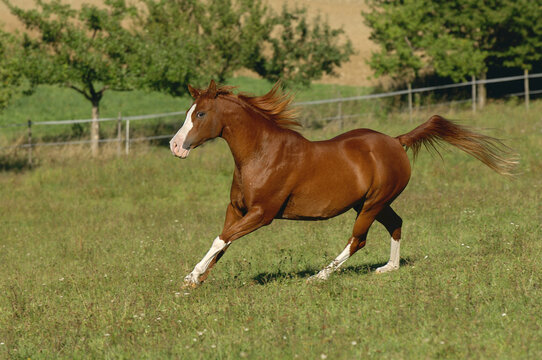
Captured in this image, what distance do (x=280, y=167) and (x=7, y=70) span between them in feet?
49.6

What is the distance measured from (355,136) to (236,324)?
305 cm

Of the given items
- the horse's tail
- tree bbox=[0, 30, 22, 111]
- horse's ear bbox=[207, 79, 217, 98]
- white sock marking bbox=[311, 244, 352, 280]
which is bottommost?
white sock marking bbox=[311, 244, 352, 280]

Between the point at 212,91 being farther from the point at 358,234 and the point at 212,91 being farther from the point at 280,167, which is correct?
the point at 358,234

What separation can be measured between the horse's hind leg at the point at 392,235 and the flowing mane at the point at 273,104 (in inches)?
67.5

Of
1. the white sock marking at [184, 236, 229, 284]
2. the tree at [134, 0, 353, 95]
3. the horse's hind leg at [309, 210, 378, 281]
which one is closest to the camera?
the white sock marking at [184, 236, 229, 284]

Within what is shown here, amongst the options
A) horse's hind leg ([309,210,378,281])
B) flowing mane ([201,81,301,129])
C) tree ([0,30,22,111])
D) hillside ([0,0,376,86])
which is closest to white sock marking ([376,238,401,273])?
horse's hind leg ([309,210,378,281])

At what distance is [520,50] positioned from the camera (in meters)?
28.2

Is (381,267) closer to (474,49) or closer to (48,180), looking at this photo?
(48,180)

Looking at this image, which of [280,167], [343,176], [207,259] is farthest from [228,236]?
[343,176]

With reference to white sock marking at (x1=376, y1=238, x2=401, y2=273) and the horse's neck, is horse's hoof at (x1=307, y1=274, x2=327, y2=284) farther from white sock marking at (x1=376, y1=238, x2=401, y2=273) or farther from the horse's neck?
the horse's neck

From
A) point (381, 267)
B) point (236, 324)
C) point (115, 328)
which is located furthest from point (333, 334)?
point (381, 267)

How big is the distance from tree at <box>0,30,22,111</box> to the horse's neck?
46.6 feet

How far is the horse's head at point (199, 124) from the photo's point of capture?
739 cm

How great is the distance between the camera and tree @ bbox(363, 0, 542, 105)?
27953mm
